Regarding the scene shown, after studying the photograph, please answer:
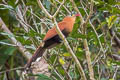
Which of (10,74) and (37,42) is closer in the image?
(37,42)

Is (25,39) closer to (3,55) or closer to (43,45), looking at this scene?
(43,45)

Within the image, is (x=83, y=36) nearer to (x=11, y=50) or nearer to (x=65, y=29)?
(x=65, y=29)

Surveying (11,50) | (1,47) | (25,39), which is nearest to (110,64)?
(25,39)

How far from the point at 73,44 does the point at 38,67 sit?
1.78ft

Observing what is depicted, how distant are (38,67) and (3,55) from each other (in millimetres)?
850

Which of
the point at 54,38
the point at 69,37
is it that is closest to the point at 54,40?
the point at 54,38

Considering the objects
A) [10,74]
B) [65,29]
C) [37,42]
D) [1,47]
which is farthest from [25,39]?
[10,74]

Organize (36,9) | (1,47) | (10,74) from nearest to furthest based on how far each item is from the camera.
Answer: (36,9) < (1,47) < (10,74)

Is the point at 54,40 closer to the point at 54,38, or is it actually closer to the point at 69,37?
the point at 54,38

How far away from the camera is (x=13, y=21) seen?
3.73m

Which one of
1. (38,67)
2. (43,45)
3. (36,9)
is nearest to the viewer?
(43,45)

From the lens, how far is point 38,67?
2961 millimetres

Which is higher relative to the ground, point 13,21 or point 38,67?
point 13,21

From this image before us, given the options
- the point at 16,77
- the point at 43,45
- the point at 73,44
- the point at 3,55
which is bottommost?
the point at 16,77
